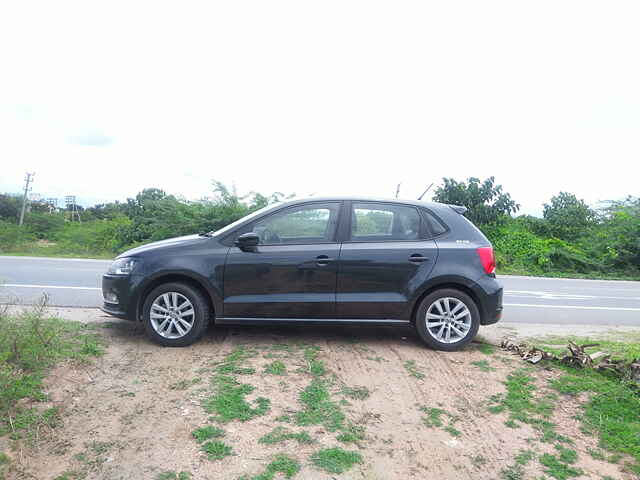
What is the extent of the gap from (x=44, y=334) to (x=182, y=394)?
1.75 meters

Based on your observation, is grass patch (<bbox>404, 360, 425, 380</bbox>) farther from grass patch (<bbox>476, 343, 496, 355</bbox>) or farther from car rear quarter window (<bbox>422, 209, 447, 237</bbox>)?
car rear quarter window (<bbox>422, 209, 447, 237</bbox>)

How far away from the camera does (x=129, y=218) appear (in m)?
18.8

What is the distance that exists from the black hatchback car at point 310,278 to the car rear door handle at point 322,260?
11 millimetres

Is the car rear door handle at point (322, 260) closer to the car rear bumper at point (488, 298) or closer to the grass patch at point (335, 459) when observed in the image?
the car rear bumper at point (488, 298)

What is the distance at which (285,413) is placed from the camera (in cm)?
402

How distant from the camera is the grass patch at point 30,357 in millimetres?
3791

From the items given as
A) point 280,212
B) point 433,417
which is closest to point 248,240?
point 280,212

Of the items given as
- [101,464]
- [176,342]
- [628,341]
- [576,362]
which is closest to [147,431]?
[101,464]

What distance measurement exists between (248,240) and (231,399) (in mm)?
1906

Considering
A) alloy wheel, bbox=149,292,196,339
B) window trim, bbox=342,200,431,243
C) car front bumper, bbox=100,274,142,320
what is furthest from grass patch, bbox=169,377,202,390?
window trim, bbox=342,200,431,243

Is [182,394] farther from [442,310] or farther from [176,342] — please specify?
[442,310]

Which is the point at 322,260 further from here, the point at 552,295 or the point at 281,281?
the point at 552,295

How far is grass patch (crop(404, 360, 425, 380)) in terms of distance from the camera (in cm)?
488

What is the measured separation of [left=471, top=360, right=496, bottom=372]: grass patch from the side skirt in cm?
83
